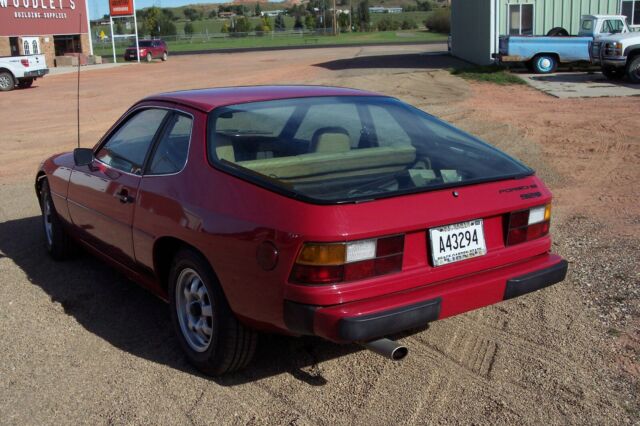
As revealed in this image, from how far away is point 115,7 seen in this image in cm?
5362

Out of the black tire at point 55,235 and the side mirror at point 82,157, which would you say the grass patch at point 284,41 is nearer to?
the black tire at point 55,235

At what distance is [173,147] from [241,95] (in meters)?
0.59

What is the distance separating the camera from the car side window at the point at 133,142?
4559mm

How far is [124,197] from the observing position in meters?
4.49

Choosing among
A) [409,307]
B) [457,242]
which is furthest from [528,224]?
[409,307]

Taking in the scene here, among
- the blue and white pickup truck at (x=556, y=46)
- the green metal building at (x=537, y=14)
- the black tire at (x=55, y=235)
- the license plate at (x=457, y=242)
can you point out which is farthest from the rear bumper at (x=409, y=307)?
the green metal building at (x=537, y=14)

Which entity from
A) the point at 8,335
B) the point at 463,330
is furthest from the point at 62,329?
the point at 463,330

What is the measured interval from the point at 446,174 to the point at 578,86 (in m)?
17.4

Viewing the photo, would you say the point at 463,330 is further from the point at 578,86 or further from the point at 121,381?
the point at 578,86

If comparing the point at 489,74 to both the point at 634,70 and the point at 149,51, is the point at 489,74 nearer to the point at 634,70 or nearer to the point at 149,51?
the point at 634,70

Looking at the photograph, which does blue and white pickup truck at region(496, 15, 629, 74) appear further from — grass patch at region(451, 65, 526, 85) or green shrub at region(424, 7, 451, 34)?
green shrub at region(424, 7, 451, 34)

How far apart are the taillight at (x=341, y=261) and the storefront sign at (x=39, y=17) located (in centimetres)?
4166

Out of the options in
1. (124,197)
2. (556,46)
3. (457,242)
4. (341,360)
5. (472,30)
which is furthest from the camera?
(472,30)

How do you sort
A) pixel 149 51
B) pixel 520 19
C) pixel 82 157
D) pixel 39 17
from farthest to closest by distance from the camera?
1. pixel 149 51
2. pixel 39 17
3. pixel 520 19
4. pixel 82 157
